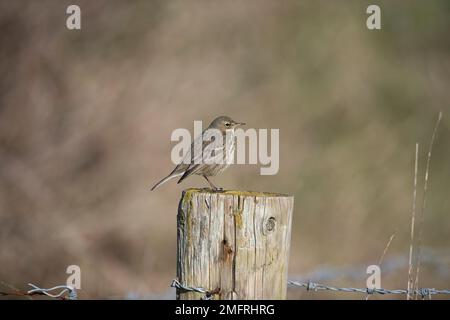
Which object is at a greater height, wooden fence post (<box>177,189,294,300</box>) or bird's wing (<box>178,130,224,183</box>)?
bird's wing (<box>178,130,224,183</box>)

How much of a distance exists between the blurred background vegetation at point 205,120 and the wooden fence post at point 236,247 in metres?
3.93

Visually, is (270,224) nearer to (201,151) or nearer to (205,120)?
(201,151)

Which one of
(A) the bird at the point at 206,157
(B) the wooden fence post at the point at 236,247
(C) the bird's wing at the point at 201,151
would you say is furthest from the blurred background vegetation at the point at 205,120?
(B) the wooden fence post at the point at 236,247

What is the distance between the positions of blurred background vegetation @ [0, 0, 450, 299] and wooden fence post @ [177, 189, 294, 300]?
3934 mm

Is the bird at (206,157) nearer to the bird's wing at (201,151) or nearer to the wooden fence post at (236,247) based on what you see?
the bird's wing at (201,151)

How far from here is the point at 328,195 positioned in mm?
11352

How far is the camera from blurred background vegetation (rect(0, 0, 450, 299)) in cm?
1053

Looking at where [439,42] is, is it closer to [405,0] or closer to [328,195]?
[405,0]

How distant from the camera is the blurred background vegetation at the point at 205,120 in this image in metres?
10.5

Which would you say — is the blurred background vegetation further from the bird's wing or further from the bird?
the bird's wing

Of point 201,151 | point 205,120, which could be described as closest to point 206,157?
point 201,151

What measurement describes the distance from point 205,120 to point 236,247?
7221 millimetres

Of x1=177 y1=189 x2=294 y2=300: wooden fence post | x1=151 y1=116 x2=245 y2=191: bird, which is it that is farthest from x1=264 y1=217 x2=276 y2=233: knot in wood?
x1=151 y1=116 x2=245 y2=191: bird
